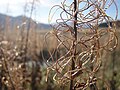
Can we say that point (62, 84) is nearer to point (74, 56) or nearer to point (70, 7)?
point (74, 56)

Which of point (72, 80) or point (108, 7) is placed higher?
point (108, 7)

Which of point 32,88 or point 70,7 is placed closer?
point 70,7

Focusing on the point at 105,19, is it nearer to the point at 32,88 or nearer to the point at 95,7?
the point at 95,7

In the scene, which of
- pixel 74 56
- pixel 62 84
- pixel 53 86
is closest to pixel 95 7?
pixel 74 56

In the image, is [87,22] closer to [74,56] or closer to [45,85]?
[74,56]

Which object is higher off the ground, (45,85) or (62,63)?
(62,63)

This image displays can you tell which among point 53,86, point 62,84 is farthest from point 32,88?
point 62,84

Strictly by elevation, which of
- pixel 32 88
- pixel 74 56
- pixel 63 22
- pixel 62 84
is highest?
pixel 63 22

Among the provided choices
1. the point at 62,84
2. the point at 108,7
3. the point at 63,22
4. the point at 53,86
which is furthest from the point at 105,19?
the point at 53,86

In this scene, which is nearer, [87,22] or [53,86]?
[87,22]
